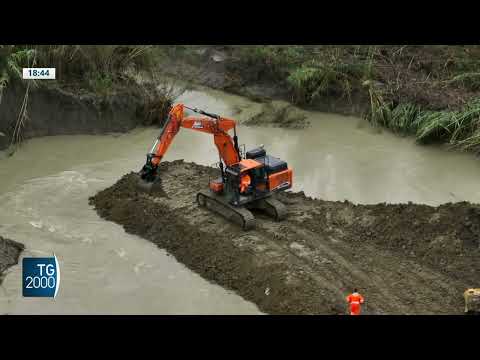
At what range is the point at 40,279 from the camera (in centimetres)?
1051

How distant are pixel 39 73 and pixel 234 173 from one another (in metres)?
8.13

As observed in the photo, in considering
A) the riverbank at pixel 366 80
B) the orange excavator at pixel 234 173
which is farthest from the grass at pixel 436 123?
the orange excavator at pixel 234 173

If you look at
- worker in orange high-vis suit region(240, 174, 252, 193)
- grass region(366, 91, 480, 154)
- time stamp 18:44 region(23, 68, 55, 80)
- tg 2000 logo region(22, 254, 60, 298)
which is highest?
time stamp 18:44 region(23, 68, 55, 80)

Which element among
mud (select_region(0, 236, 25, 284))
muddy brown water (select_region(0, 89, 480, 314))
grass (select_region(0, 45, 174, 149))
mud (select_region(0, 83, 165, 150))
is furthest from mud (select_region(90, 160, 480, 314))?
grass (select_region(0, 45, 174, 149))

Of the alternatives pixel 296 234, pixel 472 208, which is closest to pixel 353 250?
pixel 296 234

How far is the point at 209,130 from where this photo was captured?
1320 cm

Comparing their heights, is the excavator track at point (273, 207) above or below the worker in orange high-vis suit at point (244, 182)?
below

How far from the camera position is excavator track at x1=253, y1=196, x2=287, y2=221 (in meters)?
13.4

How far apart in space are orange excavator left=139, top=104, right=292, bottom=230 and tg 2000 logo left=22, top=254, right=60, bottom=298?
3567 millimetres

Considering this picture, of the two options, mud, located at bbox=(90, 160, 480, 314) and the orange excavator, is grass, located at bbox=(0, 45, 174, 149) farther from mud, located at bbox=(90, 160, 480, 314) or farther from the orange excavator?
the orange excavator

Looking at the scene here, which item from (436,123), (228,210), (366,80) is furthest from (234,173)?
(366,80)

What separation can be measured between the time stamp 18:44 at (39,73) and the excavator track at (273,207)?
26.9 feet

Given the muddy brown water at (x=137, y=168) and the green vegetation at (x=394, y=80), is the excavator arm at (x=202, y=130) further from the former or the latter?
the green vegetation at (x=394, y=80)

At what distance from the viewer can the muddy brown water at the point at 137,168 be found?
11359mm
